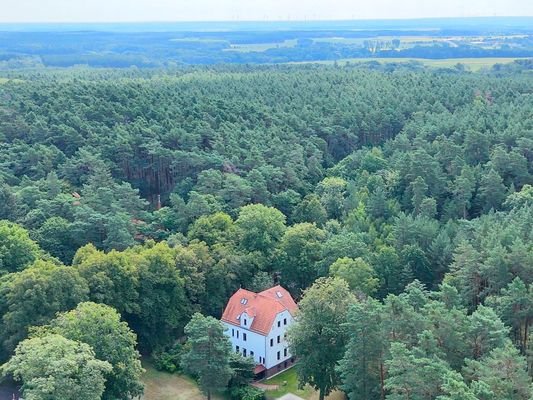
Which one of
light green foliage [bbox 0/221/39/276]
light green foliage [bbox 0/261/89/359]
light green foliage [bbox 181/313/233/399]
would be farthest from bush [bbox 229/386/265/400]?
light green foliage [bbox 0/221/39/276]

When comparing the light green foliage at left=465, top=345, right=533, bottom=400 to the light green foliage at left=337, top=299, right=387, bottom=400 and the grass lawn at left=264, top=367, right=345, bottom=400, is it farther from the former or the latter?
the grass lawn at left=264, top=367, right=345, bottom=400

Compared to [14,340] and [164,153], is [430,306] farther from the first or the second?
[164,153]

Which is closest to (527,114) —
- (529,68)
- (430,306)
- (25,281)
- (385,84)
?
(385,84)

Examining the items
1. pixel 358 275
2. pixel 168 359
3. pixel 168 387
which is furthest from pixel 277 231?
pixel 168 387

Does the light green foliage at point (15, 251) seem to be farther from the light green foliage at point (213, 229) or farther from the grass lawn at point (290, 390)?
the grass lawn at point (290, 390)

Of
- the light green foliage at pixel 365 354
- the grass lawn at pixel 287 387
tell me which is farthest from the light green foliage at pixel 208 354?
the light green foliage at pixel 365 354
